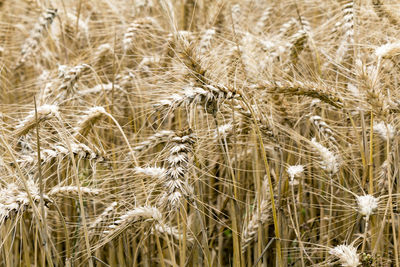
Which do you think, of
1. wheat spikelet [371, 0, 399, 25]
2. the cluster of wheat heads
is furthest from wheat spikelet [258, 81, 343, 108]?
wheat spikelet [371, 0, 399, 25]

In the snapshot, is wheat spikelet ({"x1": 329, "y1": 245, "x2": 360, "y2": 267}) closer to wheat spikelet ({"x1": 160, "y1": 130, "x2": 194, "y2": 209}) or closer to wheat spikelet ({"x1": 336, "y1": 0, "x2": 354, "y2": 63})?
wheat spikelet ({"x1": 160, "y1": 130, "x2": 194, "y2": 209})

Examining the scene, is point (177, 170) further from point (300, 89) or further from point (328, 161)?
point (328, 161)

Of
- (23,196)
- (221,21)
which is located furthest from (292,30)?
(23,196)

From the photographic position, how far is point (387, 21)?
2264mm

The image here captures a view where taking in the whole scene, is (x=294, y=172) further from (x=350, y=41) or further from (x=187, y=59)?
(x=350, y=41)

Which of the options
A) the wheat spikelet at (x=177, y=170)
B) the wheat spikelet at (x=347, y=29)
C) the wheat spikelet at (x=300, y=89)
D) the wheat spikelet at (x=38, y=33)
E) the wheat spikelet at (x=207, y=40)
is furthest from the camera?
the wheat spikelet at (x=38, y=33)

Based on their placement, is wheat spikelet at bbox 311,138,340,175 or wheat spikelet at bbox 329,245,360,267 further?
wheat spikelet at bbox 311,138,340,175

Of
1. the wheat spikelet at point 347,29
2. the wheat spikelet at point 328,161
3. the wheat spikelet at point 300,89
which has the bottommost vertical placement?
the wheat spikelet at point 328,161

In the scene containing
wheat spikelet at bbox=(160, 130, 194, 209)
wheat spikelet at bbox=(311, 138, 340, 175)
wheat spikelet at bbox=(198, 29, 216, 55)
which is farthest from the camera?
wheat spikelet at bbox=(198, 29, 216, 55)

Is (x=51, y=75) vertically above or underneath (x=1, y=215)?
above

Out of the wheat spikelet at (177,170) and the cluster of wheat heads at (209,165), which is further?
the cluster of wheat heads at (209,165)

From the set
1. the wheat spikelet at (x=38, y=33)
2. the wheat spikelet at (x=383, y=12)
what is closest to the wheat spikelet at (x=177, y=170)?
the wheat spikelet at (x=383, y=12)

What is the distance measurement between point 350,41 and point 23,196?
1.52m

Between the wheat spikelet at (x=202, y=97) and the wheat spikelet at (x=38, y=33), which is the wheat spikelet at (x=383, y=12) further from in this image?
the wheat spikelet at (x=38, y=33)
